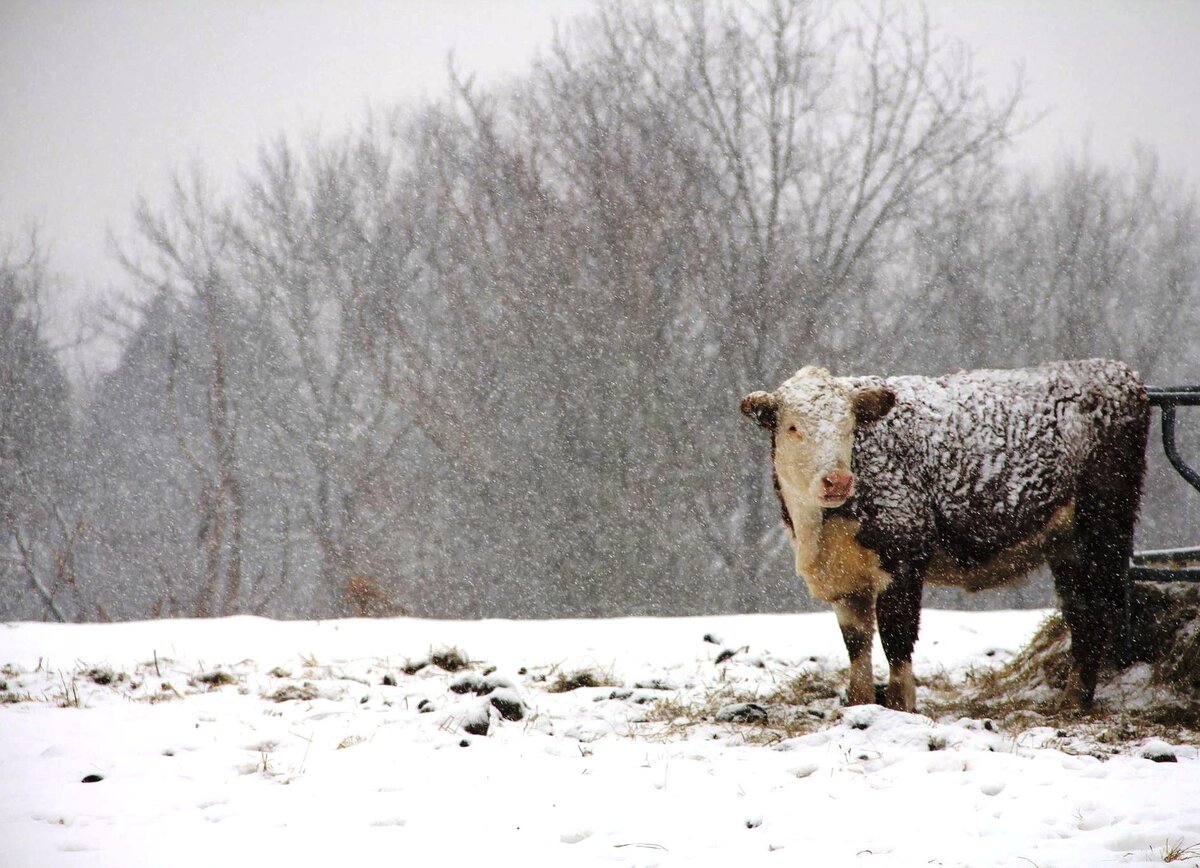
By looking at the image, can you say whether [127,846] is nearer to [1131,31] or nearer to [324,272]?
[1131,31]

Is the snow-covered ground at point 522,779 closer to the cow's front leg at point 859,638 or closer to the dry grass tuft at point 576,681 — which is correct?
the dry grass tuft at point 576,681

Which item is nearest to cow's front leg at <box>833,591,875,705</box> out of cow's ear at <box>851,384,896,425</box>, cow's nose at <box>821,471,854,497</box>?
cow's nose at <box>821,471,854,497</box>

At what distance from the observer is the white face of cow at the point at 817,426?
4.70 metres

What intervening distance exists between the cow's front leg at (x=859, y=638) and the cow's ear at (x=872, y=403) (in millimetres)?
915

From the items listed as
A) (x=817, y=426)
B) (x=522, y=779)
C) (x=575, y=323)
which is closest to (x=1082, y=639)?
(x=817, y=426)

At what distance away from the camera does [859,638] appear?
198 inches

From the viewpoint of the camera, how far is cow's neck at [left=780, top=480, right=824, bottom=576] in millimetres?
4938

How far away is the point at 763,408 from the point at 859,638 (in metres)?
A: 1.28

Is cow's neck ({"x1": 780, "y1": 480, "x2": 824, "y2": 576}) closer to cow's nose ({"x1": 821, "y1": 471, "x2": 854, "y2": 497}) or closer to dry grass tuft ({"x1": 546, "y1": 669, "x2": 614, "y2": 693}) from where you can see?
cow's nose ({"x1": 821, "y1": 471, "x2": 854, "y2": 497})

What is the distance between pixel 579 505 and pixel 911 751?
48.8 feet

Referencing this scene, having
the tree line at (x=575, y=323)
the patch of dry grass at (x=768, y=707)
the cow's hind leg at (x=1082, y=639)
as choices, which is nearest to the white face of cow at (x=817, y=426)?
the patch of dry grass at (x=768, y=707)

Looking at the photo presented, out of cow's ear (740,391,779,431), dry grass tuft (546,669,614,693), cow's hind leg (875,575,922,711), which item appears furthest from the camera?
dry grass tuft (546,669,614,693)

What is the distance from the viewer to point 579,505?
730 inches

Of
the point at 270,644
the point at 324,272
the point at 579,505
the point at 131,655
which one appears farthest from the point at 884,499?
the point at 324,272
